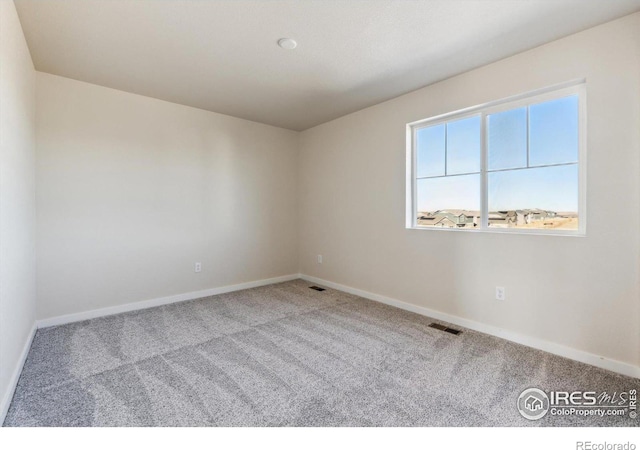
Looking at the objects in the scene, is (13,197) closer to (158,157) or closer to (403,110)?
(158,157)

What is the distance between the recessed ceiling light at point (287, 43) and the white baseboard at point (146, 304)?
310 cm

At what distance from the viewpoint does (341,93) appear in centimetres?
331

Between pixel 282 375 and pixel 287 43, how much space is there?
2.54 meters

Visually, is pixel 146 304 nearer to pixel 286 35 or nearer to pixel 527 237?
pixel 286 35

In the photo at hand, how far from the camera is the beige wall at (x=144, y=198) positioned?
Result: 293 cm

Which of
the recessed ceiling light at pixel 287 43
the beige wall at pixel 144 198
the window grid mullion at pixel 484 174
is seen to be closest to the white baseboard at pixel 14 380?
the beige wall at pixel 144 198

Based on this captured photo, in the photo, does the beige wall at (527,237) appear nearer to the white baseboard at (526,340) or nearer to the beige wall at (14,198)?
the white baseboard at (526,340)

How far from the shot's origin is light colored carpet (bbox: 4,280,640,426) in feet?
5.32

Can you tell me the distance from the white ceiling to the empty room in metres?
0.02

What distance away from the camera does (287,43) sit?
234 cm

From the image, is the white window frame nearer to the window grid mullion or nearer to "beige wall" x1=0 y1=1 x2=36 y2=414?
the window grid mullion

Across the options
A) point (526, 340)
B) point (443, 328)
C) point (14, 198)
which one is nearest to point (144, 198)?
point (14, 198)
